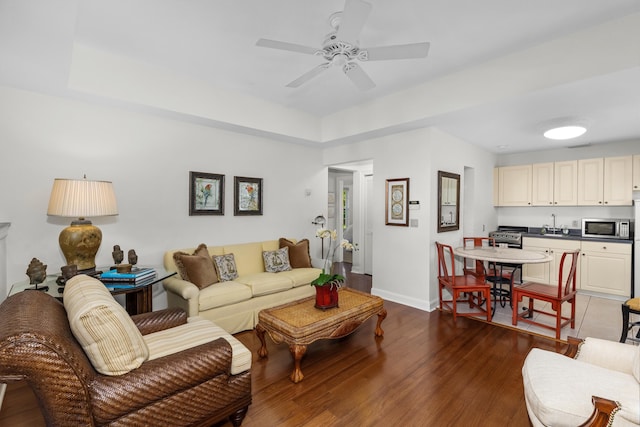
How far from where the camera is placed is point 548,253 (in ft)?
16.2

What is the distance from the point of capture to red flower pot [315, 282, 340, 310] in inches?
109

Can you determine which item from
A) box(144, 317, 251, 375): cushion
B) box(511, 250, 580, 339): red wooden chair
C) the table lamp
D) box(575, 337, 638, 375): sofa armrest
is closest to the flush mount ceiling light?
box(511, 250, 580, 339): red wooden chair

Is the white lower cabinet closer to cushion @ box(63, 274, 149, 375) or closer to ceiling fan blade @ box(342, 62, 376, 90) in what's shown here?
ceiling fan blade @ box(342, 62, 376, 90)

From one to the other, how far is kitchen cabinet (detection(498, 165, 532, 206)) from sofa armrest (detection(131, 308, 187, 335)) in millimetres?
5797

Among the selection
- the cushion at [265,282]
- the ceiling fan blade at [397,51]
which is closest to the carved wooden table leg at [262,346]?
the cushion at [265,282]

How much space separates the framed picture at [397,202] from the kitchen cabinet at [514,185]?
9.03 feet

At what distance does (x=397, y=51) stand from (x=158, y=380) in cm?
258

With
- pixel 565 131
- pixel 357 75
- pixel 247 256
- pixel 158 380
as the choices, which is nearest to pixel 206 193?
pixel 247 256

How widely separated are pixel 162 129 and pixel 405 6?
2.97m

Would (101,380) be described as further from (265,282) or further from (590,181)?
(590,181)

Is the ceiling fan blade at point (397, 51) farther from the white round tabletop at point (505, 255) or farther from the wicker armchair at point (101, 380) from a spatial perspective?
the white round tabletop at point (505, 255)

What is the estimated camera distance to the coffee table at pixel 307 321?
2.35 metres

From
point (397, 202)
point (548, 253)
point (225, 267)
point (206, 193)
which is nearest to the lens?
point (225, 267)

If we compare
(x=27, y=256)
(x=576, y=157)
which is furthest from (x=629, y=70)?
(x=27, y=256)
